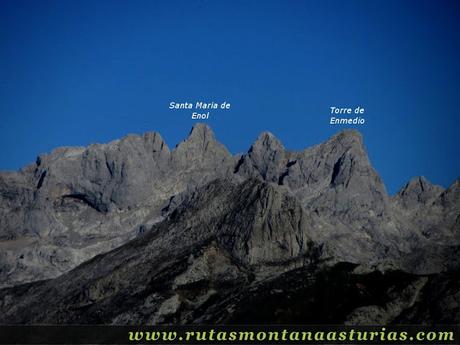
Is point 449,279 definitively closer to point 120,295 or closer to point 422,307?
point 422,307

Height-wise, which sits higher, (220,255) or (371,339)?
(220,255)

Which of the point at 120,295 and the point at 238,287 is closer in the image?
the point at 238,287

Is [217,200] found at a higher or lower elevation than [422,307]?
higher

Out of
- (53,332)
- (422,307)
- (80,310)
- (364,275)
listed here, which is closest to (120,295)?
(80,310)

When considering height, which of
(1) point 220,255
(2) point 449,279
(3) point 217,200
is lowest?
(2) point 449,279

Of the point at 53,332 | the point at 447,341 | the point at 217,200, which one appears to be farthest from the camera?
the point at 217,200

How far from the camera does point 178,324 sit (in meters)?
132

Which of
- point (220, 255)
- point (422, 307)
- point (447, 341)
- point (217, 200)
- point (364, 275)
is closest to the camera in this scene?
point (447, 341)

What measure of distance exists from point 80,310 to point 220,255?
2164 centimetres

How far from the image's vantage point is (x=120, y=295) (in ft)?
506

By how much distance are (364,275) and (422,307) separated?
1293cm

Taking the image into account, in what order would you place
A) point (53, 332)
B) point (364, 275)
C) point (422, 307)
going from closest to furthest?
point (422, 307) → point (364, 275) → point (53, 332)

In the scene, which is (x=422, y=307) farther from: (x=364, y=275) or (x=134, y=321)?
(x=134, y=321)

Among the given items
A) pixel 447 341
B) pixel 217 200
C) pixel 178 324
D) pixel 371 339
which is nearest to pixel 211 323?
pixel 178 324
